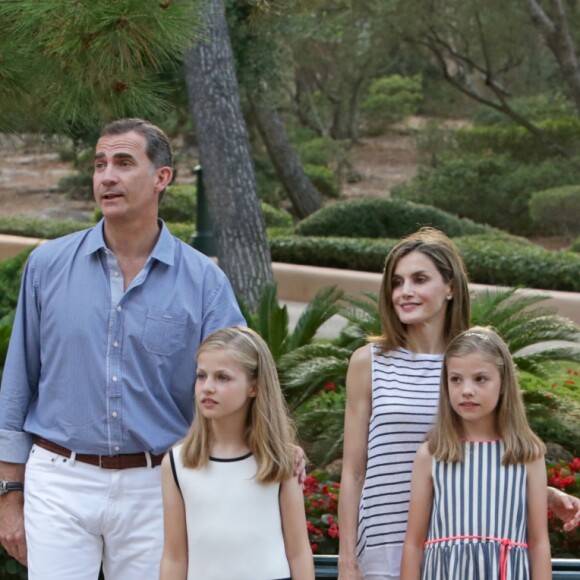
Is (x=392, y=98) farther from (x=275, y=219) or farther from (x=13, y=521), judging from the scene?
(x=13, y=521)

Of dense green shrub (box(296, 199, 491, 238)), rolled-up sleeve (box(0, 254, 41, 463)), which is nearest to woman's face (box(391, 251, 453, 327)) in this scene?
rolled-up sleeve (box(0, 254, 41, 463))

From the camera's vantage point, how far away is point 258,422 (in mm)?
3033

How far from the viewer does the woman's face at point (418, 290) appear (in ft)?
10.6

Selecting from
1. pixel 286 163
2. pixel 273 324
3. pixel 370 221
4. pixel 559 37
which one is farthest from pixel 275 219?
pixel 273 324

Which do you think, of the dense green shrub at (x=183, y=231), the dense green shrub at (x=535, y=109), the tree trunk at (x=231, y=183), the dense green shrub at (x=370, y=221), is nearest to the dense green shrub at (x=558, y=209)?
the dense green shrub at (x=370, y=221)

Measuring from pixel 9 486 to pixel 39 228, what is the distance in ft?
48.8

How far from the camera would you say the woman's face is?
3.24 meters

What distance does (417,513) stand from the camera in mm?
3051

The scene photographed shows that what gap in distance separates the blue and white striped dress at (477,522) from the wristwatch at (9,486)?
3.73 ft

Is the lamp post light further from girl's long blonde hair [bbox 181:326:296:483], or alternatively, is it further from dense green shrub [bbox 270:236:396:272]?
girl's long blonde hair [bbox 181:326:296:483]

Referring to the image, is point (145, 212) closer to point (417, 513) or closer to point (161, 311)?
point (161, 311)

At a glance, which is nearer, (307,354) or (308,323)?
(307,354)

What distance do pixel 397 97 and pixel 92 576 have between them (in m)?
29.1

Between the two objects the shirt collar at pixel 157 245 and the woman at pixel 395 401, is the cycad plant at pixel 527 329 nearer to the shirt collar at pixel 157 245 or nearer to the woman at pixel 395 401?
the woman at pixel 395 401
